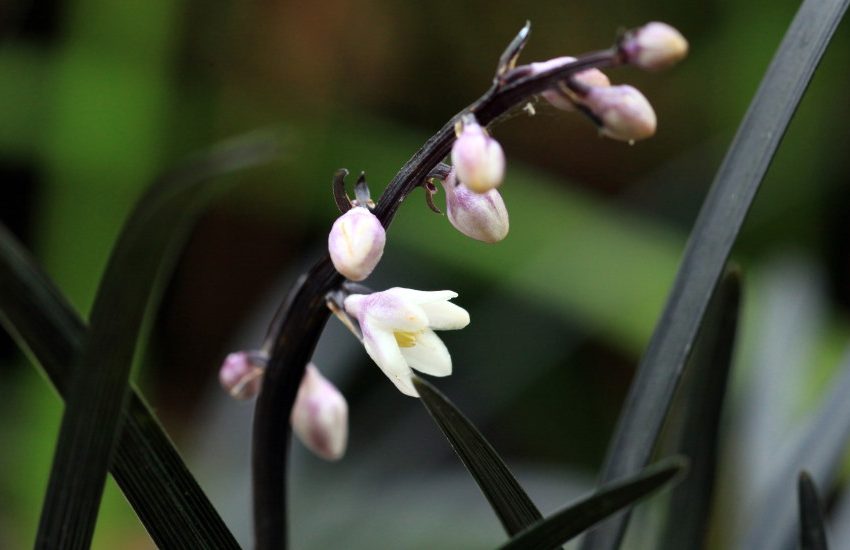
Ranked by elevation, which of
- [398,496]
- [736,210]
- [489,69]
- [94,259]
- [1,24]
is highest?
[1,24]

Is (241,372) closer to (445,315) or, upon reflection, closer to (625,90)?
(445,315)

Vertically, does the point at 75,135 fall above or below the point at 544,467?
above

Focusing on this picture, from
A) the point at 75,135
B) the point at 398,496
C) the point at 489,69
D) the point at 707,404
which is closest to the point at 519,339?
the point at 398,496

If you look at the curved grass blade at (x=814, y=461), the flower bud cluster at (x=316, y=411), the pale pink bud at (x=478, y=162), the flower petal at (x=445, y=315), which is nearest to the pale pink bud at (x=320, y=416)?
the flower bud cluster at (x=316, y=411)

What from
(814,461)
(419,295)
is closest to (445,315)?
(419,295)

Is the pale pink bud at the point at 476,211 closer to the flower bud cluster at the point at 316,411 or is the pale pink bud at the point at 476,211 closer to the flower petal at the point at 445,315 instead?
the flower petal at the point at 445,315

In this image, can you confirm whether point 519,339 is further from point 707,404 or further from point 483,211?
point 483,211
